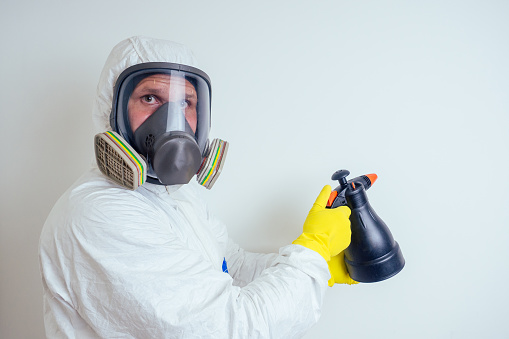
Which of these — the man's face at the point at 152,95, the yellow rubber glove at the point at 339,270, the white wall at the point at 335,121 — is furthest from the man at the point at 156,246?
the white wall at the point at 335,121

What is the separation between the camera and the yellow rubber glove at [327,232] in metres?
1.04

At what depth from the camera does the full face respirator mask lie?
3.09ft

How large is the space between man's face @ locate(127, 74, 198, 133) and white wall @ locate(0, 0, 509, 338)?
0.42m

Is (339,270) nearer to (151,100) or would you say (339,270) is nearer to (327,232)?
(327,232)

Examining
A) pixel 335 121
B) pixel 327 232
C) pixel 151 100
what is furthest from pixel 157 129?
pixel 335 121

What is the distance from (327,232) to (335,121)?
19.2 inches

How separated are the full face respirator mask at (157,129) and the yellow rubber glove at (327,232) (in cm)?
34

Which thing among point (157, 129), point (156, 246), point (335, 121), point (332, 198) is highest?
point (335, 121)

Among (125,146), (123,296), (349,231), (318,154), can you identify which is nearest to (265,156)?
(318,154)

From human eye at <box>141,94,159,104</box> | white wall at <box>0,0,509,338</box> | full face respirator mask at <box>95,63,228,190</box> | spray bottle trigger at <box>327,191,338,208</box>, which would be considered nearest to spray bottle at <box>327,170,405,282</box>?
spray bottle trigger at <box>327,191,338,208</box>

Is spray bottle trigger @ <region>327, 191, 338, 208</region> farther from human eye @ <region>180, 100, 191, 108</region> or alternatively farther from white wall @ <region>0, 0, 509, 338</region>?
human eye @ <region>180, 100, 191, 108</region>

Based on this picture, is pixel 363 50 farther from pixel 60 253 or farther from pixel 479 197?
pixel 60 253

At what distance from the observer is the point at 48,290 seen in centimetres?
95

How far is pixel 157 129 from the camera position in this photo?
0.99m
